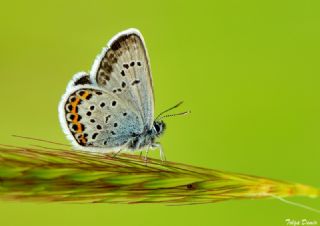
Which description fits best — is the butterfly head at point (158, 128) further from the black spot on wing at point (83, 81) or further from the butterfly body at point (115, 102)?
the black spot on wing at point (83, 81)

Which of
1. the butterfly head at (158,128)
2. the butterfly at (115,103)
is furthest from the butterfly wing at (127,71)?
the butterfly head at (158,128)

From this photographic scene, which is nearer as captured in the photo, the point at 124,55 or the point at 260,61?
the point at 124,55

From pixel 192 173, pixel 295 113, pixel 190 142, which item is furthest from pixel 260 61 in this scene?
pixel 192 173

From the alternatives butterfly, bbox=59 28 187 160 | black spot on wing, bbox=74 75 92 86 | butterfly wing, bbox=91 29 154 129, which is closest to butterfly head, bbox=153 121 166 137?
butterfly, bbox=59 28 187 160

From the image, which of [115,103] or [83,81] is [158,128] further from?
[83,81]

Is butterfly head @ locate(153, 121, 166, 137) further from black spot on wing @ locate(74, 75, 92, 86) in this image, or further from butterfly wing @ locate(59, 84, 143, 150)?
black spot on wing @ locate(74, 75, 92, 86)

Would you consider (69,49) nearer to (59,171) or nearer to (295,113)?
(295,113)

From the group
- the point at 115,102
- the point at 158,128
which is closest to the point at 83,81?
the point at 115,102

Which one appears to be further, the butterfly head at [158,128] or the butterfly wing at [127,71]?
the butterfly head at [158,128]
